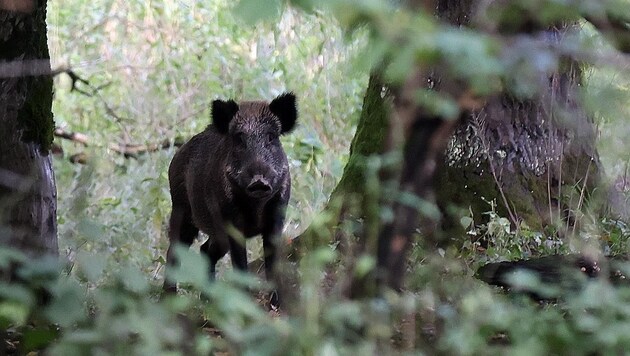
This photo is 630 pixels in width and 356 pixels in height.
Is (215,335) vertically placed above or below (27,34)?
below

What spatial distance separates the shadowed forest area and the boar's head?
1.59ft

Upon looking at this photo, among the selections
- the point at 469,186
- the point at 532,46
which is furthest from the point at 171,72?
the point at 532,46

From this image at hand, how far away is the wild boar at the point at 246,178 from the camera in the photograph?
6828 mm

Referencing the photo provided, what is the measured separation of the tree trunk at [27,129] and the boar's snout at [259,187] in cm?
155

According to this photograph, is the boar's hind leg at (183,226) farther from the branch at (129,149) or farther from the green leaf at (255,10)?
the green leaf at (255,10)

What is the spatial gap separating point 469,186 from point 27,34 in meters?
3.52

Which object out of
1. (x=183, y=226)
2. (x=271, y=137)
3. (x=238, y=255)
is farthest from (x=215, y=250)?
(x=271, y=137)

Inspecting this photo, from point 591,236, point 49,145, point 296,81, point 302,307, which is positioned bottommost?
point 296,81

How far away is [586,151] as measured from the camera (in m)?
7.74


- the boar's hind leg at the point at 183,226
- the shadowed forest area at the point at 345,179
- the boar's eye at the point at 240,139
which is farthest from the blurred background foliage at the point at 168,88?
the boar's eye at the point at 240,139

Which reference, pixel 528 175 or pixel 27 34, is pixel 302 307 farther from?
pixel 528 175

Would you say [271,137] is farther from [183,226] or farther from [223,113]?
[183,226]

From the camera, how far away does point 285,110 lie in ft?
23.3

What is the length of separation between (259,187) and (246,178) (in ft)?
0.49
